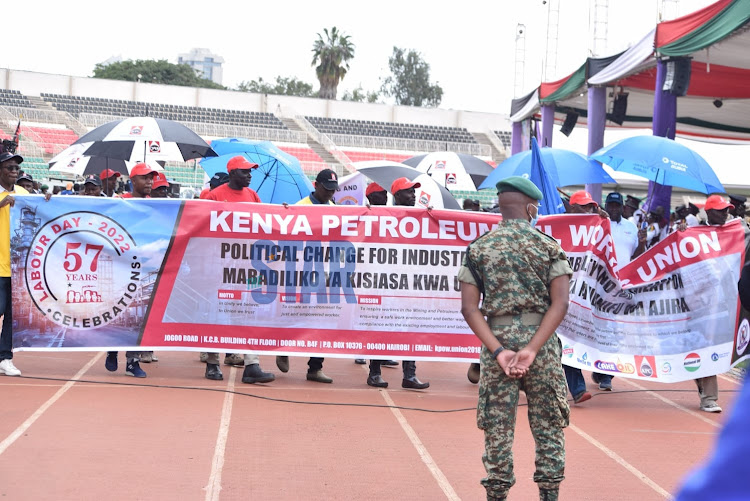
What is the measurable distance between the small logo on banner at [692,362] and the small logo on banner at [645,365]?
0.27 m

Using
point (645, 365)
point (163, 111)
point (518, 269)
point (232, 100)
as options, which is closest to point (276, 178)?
point (645, 365)

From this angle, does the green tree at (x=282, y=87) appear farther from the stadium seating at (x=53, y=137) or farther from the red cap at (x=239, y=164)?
the red cap at (x=239, y=164)

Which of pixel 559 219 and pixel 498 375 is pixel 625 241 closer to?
pixel 559 219

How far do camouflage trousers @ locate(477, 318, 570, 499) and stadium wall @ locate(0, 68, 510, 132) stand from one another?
53276 millimetres

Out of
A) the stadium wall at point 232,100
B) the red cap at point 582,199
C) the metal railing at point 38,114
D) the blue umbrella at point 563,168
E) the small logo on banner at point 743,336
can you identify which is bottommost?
the small logo on banner at point 743,336

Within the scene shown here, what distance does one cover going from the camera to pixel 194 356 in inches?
400

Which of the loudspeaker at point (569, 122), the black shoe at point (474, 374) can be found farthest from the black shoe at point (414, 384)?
the loudspeaker at point (569, 122)

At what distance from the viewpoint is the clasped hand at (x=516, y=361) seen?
432cm

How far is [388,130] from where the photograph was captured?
2215 inches

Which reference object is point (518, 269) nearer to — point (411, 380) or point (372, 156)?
point (411, 380)

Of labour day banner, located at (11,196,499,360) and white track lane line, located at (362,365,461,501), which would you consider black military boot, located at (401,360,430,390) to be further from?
white track lane line, located at (362,365,461,501)

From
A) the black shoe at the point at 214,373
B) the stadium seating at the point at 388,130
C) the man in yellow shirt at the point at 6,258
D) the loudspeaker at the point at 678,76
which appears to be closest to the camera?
the man in yellow shirt at the point at 6,258

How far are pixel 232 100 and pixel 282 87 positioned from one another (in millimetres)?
44480

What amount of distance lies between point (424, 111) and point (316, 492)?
55.7 meters
